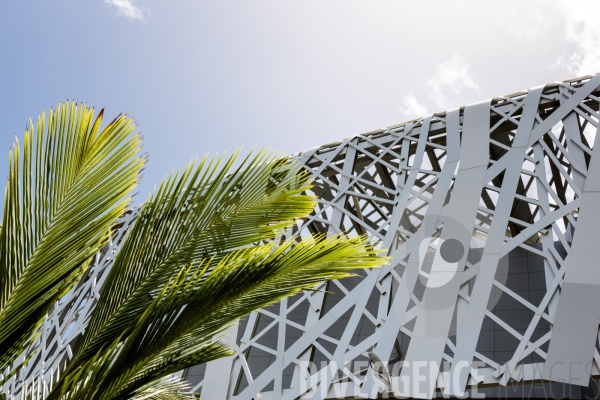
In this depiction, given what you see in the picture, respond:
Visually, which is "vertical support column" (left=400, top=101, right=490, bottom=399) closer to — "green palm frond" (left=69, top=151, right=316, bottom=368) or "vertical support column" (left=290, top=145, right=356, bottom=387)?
"vertical support column" (left=290, top=145, right=356, bottom=387)

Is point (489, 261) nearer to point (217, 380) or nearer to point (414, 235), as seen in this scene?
point (414, 235)

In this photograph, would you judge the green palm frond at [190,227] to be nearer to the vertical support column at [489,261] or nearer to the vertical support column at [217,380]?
the vertical support column at [489,261]

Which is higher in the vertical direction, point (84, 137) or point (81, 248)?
point (84, 137)

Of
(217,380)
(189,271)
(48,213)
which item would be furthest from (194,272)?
(217,380)

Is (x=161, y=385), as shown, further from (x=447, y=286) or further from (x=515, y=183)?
(x=515, y=183)

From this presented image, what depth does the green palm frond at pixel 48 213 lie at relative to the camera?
10.7ft

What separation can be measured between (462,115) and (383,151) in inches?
76.6

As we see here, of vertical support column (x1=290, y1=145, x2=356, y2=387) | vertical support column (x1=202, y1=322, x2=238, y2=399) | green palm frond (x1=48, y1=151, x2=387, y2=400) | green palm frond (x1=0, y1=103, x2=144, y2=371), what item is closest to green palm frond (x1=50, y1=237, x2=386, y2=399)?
green palm frond (x1=48, y1=151, x2=387, y2=400)

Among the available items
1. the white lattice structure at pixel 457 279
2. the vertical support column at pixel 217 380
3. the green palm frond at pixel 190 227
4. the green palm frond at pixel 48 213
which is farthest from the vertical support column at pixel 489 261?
the green palm frond at pixel 48 213

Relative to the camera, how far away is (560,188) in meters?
13.3

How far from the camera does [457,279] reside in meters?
9.81

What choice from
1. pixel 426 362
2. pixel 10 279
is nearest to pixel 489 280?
pixel 426 362

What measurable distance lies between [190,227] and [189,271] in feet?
0.99

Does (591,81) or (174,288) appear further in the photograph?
(591,81)
